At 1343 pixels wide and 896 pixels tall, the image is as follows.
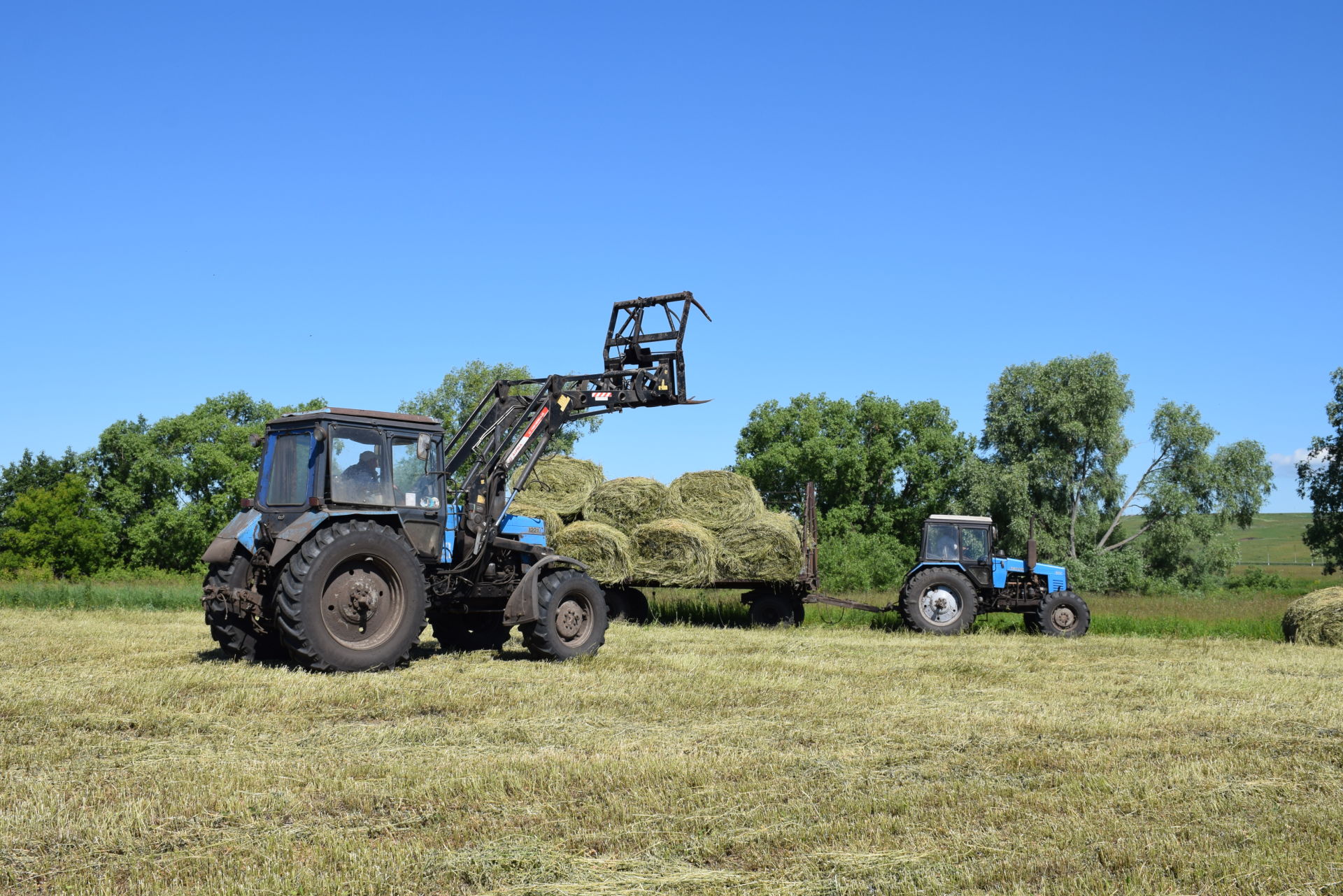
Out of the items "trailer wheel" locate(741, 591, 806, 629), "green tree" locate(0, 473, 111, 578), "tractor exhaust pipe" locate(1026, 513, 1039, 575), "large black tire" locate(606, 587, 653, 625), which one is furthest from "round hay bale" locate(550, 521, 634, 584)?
"green tree" locate(0, 473, 111, 578)

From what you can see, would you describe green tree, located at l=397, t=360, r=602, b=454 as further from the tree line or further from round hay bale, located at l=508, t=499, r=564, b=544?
round hay bale, located at l=508, t=499, r=564, b=544

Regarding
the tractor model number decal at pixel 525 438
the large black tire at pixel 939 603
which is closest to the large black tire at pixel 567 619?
the tractor model number decal at pixel 525 438

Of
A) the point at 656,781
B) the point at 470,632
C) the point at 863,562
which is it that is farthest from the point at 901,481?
the point at 656,781

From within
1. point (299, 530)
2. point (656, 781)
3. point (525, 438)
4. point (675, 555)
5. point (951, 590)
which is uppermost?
point (525, 438)

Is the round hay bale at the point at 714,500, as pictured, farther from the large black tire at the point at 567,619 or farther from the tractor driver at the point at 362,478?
the tractor driver at the point at 362,478

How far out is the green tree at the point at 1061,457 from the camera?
119ft

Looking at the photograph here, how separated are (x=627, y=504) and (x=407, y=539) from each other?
6.66m

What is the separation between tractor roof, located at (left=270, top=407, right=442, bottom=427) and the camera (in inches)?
401

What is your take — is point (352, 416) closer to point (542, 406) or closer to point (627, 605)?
point (542, 406)

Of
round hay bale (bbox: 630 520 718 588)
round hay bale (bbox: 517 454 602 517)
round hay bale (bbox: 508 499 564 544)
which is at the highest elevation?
round hay bale (bbox: 517 454 602 517)

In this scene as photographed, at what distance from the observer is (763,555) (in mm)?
16516

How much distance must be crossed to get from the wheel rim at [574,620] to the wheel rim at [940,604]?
6.63 meters

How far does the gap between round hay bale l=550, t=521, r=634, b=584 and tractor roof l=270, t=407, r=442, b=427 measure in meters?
5.73

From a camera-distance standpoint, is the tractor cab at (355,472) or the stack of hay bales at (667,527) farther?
the stack of hay bales at (667,527)
